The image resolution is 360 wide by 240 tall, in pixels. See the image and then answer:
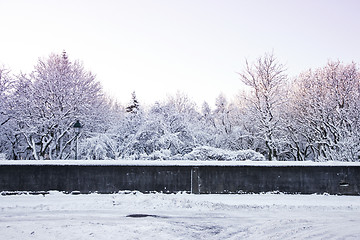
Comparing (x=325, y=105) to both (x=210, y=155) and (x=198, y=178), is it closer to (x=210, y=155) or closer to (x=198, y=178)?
(x=210, y=155)

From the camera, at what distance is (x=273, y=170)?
18.1 m

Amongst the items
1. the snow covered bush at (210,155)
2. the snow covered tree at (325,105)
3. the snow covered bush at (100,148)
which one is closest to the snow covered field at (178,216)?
the snow covered bush at (210,155)

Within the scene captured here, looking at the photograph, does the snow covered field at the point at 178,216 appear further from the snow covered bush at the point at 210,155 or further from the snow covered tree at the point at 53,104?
the snow covered tree at the point at 53,104

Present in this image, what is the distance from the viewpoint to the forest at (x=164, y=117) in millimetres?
26422

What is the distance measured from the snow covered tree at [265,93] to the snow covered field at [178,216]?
16284mm

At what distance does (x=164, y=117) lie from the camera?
27.2 metres

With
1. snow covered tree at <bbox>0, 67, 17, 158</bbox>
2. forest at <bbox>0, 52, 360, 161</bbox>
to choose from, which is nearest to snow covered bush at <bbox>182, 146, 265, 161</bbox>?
forest at <bbox>0, 52, 360, 161</bbox>

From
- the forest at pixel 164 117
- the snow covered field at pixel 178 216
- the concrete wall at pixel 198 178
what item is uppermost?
the forest at pixel 164 117

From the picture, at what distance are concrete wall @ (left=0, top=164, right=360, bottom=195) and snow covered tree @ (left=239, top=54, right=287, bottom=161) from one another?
589 inches

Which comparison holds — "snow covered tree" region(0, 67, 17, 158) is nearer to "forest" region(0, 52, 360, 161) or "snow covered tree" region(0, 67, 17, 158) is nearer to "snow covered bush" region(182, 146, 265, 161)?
"forest" region(0, 52, 360, 161)

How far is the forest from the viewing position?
26422 millimetres

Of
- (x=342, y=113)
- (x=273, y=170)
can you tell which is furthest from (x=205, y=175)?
(x=342, y=113)

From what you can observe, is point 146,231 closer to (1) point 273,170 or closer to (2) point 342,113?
(1) point 273,170

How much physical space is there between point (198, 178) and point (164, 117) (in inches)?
388
